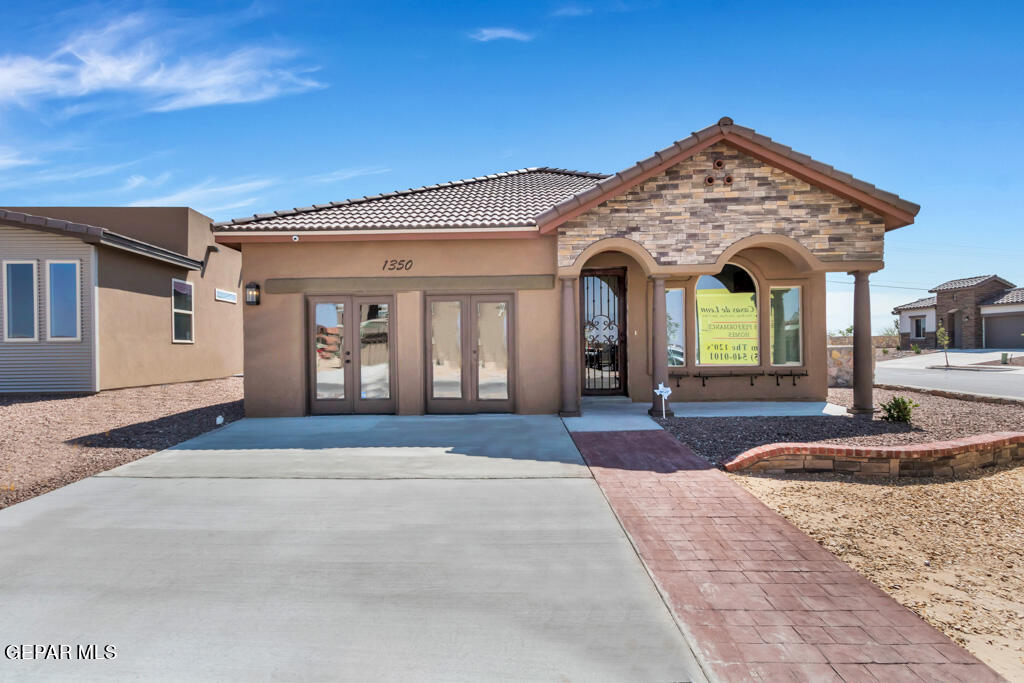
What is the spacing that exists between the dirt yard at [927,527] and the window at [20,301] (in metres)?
15.0

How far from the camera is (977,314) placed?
38.8 meters

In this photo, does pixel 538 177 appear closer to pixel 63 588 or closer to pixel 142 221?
pixel 142 221

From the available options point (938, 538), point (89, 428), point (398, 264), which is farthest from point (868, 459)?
point (89, 428)

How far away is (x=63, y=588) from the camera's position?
3818mm

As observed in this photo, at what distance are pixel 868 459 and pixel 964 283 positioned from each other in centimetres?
4530

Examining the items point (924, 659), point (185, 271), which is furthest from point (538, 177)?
point (924, 659)

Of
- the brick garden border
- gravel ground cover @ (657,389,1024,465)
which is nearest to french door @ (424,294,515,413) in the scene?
gravel ground cover @ (657,389,1024,465)

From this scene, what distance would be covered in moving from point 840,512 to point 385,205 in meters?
10.2

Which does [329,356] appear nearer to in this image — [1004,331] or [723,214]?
[723,214]

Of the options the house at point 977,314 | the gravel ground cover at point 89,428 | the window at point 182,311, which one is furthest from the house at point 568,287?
the house at point 977,314

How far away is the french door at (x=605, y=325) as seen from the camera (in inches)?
487

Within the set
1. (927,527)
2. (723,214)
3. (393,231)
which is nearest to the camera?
(927,527)

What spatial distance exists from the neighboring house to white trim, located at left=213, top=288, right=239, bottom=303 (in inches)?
91.7

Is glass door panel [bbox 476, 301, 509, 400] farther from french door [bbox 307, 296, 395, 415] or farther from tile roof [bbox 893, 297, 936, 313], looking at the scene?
tile roof [bbox 893, 297, 936, 313]
